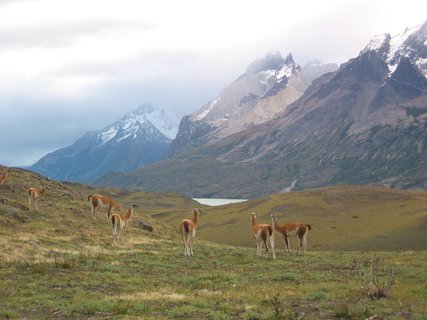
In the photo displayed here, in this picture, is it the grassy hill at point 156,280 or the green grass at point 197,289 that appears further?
the grassy hill at point 156,280

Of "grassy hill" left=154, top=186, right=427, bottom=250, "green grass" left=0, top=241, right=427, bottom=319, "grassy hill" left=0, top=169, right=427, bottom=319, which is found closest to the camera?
"green grass" left=0, top=241, right=427, bottom=319

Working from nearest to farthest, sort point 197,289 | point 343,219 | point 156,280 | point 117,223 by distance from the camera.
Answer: point 197,289 → point 156,280 → point 117,223 → point 343,219

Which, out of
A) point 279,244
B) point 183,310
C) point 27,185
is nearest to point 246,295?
point 183,310

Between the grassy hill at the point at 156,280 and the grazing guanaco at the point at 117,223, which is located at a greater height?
the grazing guanaco at the point at 117,223

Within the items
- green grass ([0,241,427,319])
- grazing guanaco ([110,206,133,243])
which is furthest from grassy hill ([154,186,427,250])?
green grass ([0,241,427,319])

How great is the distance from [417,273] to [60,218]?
97.2 feet

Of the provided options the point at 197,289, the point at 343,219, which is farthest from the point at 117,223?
the point at 343,219

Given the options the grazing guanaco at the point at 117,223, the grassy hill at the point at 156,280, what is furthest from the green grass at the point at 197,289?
the grazing guanaco at the point at 117,223

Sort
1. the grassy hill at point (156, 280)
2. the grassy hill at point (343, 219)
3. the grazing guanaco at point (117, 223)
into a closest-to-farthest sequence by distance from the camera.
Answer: the grassy hill at point (156, 280) → the grazing guanaco at point (117, 223) → the grassy hill at point (343, 219)

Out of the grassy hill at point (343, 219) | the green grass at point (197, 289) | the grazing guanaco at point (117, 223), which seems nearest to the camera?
the green grass at point (197, 289)

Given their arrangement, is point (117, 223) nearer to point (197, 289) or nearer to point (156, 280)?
point (156, 280)

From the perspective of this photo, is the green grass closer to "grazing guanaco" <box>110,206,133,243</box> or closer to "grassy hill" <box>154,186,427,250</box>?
"grazing guanaco" <box>110,206,133,243</box>

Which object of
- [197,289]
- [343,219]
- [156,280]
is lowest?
[197,289]

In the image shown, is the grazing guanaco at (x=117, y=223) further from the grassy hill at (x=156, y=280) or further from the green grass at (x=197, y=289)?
the green grass at (x=197, y=289)
